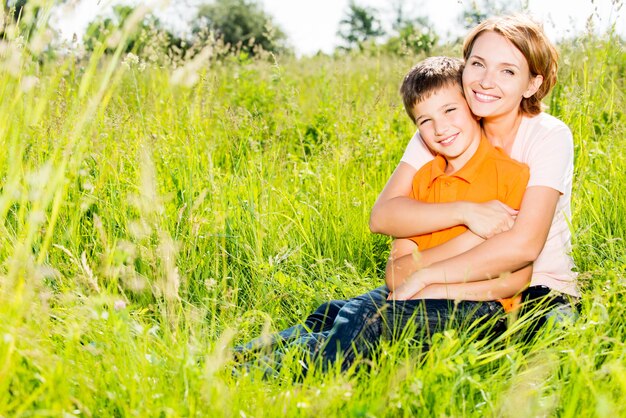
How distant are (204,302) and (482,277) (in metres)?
1.03

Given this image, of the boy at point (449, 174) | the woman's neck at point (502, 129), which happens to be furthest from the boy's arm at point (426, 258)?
the woman's neck at point (502, 129)

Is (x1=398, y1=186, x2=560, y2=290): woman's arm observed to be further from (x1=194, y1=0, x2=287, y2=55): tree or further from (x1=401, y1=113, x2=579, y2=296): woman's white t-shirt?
(x1=194, y1=0, x2=287, y2=55): tree

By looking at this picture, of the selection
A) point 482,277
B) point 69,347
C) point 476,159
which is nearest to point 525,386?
point 482,277

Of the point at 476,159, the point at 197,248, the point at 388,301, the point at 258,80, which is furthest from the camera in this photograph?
the point at 258,80

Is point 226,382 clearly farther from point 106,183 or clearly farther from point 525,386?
point 106,183

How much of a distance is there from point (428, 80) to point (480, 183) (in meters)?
0.43

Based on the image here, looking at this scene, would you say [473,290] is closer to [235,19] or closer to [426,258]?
[426,258]

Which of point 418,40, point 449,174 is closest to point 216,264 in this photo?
point 449,174

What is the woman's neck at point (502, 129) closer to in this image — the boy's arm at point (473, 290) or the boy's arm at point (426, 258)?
the boy's arm at point (426, 258)

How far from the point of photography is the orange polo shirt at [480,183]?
2693 millimetres

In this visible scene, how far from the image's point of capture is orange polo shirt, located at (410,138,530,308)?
2.69 meters

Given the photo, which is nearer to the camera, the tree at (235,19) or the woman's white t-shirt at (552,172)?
the woman's white t-shirt at (552,172)

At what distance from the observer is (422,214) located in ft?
8.83

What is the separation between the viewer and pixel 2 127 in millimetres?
2115
